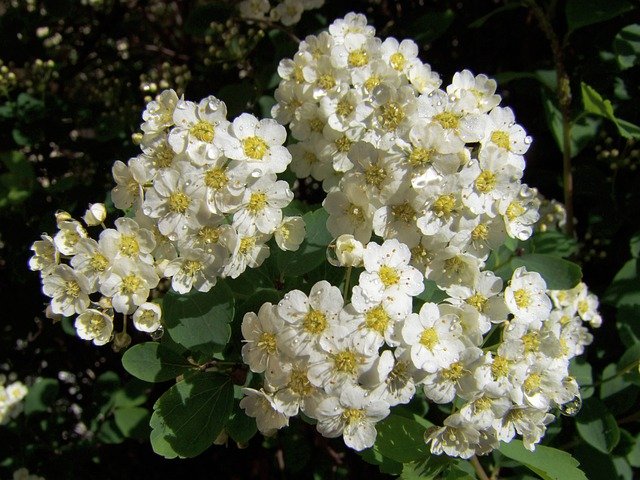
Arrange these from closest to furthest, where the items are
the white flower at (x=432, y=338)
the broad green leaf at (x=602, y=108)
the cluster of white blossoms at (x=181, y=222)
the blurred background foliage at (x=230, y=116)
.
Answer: the white flower at (x=432, y=338) < the cluster of white blossoms at (x=181, y=222) < the broad green leaf at (x=602, y=108) < the blurred background foliage at (x=230, y=116)

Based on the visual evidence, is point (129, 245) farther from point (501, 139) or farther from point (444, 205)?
point (501, 139)

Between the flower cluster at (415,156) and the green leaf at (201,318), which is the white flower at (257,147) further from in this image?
the green leaf at (201,318)

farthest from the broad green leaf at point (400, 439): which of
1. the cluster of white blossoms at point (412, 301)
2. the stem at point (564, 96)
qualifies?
the stem at point (564, 96)

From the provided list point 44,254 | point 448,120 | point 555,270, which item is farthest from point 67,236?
point 555,270

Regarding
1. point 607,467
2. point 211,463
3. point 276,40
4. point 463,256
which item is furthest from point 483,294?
point 211,463

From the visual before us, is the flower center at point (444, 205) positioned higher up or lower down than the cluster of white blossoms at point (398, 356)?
higher up

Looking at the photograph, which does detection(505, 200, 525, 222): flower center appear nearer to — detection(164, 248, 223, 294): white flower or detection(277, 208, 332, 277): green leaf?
detection(277, 208, 332, 277): green leaf
